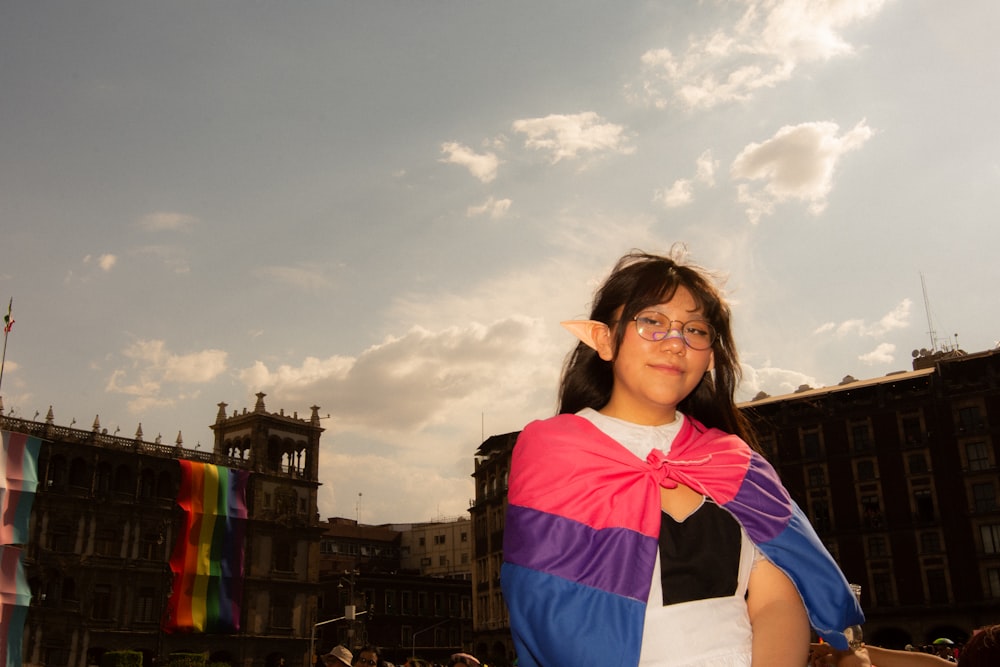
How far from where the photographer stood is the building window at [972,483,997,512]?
43875mm

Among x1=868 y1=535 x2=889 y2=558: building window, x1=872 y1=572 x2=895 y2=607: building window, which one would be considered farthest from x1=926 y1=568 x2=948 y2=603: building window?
x1=868 y1=535 x2=889 y2=558: building window

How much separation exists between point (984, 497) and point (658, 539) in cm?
4896

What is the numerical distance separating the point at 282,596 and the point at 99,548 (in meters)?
10.7

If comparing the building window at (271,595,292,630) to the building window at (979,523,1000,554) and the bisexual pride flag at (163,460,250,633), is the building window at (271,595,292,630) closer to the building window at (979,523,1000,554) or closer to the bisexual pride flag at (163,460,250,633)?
the bisexual pride flag at (163,460,250,633)

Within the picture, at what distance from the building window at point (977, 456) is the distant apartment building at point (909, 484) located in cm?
5

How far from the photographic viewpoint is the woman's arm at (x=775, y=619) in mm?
2117

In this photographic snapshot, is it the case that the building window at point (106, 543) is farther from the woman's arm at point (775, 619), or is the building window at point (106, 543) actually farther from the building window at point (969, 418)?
the woman's arm at point (775, 619)

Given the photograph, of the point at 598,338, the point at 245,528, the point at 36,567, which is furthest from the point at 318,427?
the point at 598,338

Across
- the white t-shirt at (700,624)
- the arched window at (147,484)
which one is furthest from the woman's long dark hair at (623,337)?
the arched window at (147,484)

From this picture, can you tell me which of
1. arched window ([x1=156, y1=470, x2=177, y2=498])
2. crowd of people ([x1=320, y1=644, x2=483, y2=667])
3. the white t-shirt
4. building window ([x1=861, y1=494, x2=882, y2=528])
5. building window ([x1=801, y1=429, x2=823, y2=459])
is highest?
building window ([x1=801, y1=429, x2=823, y2=459])

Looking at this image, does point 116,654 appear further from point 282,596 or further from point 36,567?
point 282,596

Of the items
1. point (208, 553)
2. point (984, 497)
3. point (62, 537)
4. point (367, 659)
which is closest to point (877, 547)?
point (984, 497)

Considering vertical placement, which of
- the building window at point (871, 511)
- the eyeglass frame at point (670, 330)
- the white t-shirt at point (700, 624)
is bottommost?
the white t-shirt at point (700, 624)

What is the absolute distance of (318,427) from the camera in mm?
54281
